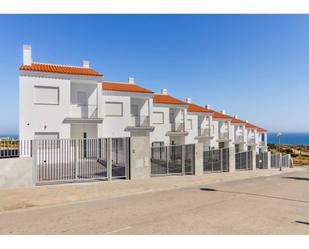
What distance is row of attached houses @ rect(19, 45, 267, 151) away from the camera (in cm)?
1934

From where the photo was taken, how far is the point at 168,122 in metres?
29.8

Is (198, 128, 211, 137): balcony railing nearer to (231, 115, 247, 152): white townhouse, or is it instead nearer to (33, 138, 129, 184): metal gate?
(231, 115, 247, 152): white townhouse

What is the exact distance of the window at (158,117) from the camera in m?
29.1

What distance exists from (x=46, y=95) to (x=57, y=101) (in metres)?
0.96

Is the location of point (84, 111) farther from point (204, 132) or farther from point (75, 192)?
point (204, 132)

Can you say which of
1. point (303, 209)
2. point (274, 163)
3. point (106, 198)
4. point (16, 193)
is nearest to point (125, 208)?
point (106, 198)

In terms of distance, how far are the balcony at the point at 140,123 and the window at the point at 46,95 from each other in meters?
8.01

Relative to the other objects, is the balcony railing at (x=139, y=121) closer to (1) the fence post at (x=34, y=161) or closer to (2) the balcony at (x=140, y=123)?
(2) the balcony at (x=140, y=123)

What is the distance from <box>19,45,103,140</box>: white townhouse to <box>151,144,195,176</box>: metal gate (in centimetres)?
861

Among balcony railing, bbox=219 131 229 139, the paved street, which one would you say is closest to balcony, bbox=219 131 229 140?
balcony railing, bbox=219 131 229 139

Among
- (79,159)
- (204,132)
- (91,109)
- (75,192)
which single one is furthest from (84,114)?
(204,132)

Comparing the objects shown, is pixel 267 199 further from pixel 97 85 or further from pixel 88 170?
pixel 97 85

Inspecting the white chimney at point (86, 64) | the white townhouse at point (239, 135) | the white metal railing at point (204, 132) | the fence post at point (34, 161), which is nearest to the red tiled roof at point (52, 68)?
the white chimney at point (86, 64)

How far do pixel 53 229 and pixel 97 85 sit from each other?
1820cm
